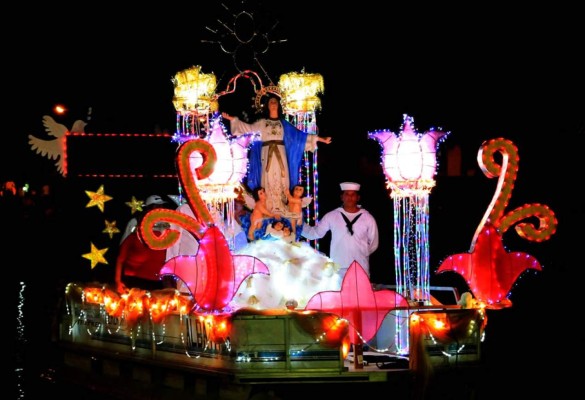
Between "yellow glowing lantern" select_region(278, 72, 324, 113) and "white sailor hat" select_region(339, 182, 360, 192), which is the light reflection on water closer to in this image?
"white sailor hat" select_region(339, 182, 360, 192)

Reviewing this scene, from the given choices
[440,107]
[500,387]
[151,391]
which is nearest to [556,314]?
[440,107]

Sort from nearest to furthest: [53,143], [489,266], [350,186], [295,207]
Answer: [489,266], [295,207], [350,186], [53,143]

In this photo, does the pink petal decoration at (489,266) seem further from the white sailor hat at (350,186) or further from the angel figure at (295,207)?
the white sailor hat at (350,186)

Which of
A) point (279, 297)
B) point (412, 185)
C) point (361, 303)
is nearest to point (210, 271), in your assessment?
point (361, 303)

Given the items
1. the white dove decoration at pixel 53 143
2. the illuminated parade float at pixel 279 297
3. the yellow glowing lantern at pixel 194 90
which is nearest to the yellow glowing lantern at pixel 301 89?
the illuminated parade float at pixel 279 297

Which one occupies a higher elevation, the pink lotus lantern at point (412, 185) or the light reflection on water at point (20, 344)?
the pink lotus lantern at point (412, 185)

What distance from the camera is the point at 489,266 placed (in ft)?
43.4

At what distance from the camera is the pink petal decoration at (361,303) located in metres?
12.5

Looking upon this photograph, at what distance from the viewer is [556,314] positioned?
2162 cm

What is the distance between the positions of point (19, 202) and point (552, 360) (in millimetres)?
34210

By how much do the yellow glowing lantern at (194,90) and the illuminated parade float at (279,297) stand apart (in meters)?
0.02

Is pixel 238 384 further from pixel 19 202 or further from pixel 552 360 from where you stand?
pixel 19 202

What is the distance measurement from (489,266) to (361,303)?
183cm

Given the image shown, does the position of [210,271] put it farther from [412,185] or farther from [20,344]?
[20,344]
